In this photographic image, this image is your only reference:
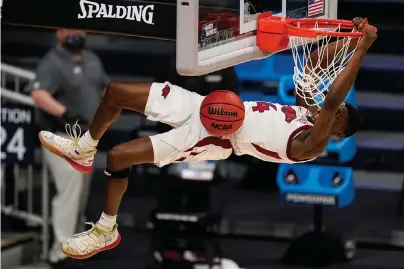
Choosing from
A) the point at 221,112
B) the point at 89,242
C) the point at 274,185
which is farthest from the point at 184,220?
the point at 221,112

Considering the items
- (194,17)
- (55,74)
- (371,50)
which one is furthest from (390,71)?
(194,17)

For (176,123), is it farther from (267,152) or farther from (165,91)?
(267,152)

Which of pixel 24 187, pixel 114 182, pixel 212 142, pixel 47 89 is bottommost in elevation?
pixel 24 187

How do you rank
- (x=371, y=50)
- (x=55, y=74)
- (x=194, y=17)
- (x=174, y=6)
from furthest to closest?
(x=371, y=50)
(x=55, y=74)
(x=174, y=6)
(x=194, y=17)

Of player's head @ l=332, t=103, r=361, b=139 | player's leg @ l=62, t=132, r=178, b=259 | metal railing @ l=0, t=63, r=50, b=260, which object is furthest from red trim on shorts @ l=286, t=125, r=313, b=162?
Answer: metal railing @ l=0, t=63, r=50, b=260

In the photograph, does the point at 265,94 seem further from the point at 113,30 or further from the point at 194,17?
the point at 194,17

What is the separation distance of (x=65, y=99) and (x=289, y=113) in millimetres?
3152

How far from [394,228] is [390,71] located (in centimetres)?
154

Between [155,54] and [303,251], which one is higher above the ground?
[155,54]

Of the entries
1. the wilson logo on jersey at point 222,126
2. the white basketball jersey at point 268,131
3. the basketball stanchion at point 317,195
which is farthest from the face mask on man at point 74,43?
the wilson logo on jersey at point 222,126

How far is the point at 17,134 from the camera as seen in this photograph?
959 centimetres

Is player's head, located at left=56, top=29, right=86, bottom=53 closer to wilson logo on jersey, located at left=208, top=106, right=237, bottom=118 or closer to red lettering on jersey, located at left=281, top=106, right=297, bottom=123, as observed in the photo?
red lettering on jersey, located at left=281, top=106, right=297, bottom=123

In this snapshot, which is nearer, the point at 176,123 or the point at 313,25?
the point at 176,123

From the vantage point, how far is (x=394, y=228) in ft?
33.6
